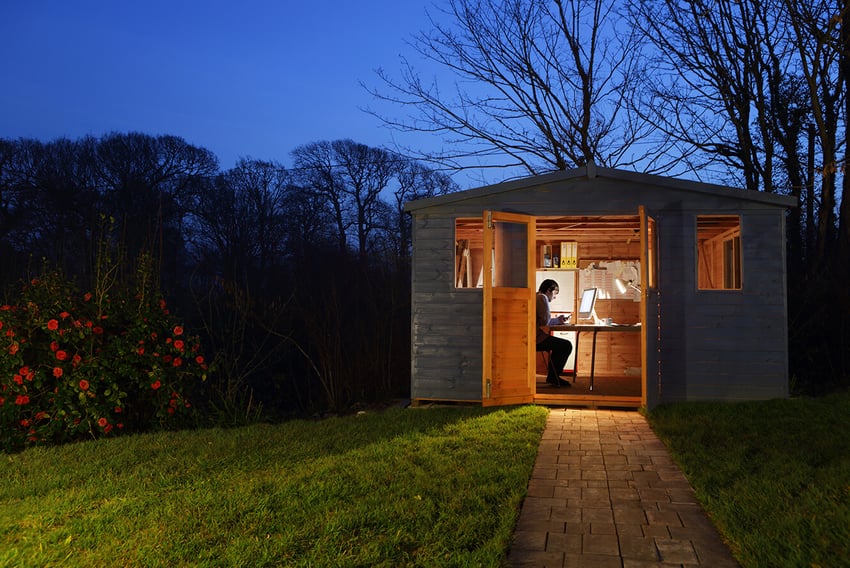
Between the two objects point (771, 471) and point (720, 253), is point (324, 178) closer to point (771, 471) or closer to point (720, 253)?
point (720, 253)

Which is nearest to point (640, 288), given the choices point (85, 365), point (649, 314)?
point (649, 314)

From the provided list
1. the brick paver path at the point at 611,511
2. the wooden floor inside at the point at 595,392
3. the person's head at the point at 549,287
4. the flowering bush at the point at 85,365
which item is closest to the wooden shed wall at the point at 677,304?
the wooden floor inside at the point at 595,392

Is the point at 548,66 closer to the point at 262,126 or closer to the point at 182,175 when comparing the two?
the point at 182,175

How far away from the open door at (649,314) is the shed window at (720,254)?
0.67 meters

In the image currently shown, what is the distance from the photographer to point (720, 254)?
890 cm

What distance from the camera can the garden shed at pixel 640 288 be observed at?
27.9ft

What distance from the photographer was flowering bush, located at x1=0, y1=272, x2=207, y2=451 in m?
6.60

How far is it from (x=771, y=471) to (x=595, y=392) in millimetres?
4146

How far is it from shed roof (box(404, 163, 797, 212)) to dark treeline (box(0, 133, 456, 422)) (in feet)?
9.91

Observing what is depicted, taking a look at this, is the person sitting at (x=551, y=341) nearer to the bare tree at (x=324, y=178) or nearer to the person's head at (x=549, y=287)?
the person's head at (x=549, y=287)

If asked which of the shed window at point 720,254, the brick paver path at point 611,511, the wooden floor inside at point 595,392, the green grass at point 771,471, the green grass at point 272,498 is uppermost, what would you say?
the shed window at point 720,254

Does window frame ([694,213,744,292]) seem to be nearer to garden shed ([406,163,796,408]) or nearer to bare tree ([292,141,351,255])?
garden shed ([406,163,796,408])

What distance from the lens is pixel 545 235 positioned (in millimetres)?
11422

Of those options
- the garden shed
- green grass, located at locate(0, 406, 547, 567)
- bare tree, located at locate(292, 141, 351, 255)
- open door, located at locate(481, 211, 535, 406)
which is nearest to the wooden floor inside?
the garden shed
